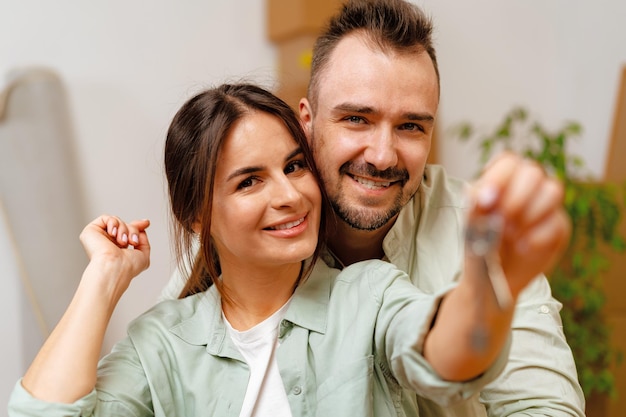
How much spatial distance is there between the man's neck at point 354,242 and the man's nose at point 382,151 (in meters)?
0.14

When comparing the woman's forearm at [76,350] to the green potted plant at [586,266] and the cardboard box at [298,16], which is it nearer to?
the cardboard box at [298,16]

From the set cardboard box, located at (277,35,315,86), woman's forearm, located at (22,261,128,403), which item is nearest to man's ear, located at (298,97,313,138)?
woman's forearm, located at (22,261,128,403)

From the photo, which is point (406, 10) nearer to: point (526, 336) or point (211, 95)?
point (211, 95)

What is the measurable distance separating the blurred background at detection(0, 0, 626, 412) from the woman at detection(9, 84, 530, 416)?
422mm

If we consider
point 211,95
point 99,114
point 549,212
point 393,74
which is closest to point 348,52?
point 393,74

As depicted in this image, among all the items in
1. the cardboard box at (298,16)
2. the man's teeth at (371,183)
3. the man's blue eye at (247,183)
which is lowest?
the man's teeth at (371,183)

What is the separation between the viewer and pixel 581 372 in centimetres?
242

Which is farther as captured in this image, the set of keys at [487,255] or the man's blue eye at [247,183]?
the man's blue eye at [247,183]

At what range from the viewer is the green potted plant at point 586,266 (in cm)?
236

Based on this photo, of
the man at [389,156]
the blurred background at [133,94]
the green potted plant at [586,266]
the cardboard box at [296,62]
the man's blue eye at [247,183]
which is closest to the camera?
the man's blue eye at [247,183]

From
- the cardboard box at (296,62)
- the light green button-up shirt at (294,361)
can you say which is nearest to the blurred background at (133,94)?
the cardboard box at (296,62)

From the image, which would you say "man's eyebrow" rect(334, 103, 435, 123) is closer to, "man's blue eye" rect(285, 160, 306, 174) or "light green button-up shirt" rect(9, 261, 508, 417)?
"man's blue eye" rect(285, 160, 306, 174)

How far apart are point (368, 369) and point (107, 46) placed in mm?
1721

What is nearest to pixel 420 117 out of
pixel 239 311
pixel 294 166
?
pixel 294 166
